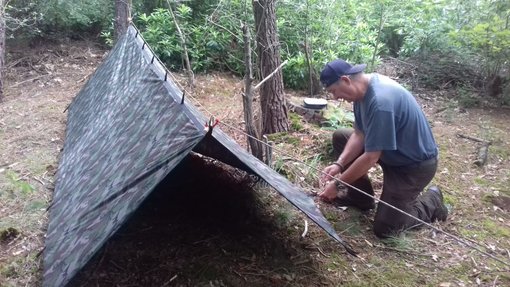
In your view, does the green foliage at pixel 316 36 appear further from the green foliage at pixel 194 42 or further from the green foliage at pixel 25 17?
the green foliage at pixel 25 17

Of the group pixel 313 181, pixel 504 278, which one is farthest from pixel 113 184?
pixel 504 278

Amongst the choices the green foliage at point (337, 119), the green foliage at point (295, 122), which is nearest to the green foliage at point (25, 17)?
the green foliage at point (295, 122)

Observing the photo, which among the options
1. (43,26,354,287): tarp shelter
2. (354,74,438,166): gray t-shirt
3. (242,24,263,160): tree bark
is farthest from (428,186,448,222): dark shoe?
(242,24,263,160): tree bark

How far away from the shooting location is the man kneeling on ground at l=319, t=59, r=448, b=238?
2.73m

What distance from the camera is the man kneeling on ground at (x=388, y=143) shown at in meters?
2.73

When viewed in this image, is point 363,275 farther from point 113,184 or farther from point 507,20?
point 507,20

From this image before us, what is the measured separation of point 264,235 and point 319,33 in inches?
184

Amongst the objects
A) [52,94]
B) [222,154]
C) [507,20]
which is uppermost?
[507,20]

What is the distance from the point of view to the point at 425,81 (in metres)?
7.04

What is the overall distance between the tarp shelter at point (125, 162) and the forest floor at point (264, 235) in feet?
0.87

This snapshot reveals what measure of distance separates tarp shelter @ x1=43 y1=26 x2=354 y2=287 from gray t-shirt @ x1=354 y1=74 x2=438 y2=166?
2.11ft

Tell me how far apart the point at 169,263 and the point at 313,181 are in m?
1.71

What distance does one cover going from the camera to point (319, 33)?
6801 millimetres

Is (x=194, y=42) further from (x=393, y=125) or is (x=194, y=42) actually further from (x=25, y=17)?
(x=393, y=125)
